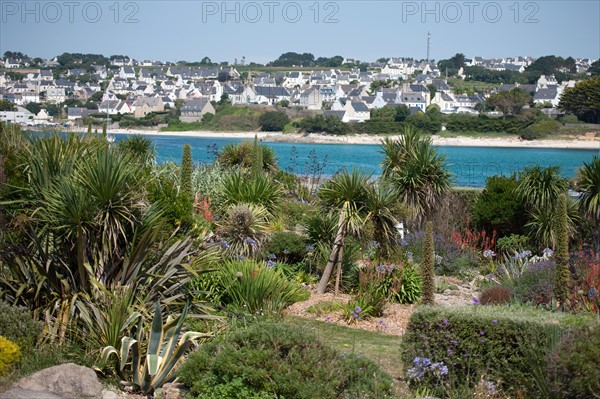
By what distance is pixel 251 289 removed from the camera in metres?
12.4

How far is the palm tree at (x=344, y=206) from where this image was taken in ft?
46.8

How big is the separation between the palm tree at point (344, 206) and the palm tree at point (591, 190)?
654 cm

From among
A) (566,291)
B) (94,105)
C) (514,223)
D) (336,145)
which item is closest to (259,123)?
(336,145)

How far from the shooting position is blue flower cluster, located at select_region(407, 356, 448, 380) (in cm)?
807

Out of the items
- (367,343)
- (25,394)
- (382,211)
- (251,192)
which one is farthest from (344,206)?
(25,394)

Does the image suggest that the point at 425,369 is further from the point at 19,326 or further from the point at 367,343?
the point at 19,326

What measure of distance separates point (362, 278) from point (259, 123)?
335 feet

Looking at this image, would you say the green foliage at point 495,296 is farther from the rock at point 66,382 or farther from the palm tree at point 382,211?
the rock at point 66,382

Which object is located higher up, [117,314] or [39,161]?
[39,161]

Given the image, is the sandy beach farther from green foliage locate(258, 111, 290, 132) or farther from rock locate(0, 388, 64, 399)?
rock locate(0, 388, 64, 399)

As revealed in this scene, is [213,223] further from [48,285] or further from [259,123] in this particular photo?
[259,123]

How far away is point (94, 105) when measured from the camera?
135 meters

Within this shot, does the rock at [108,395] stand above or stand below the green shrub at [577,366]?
below

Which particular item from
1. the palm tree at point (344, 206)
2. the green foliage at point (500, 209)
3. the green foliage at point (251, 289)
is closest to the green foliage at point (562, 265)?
the palm tree at point (344, 206)
